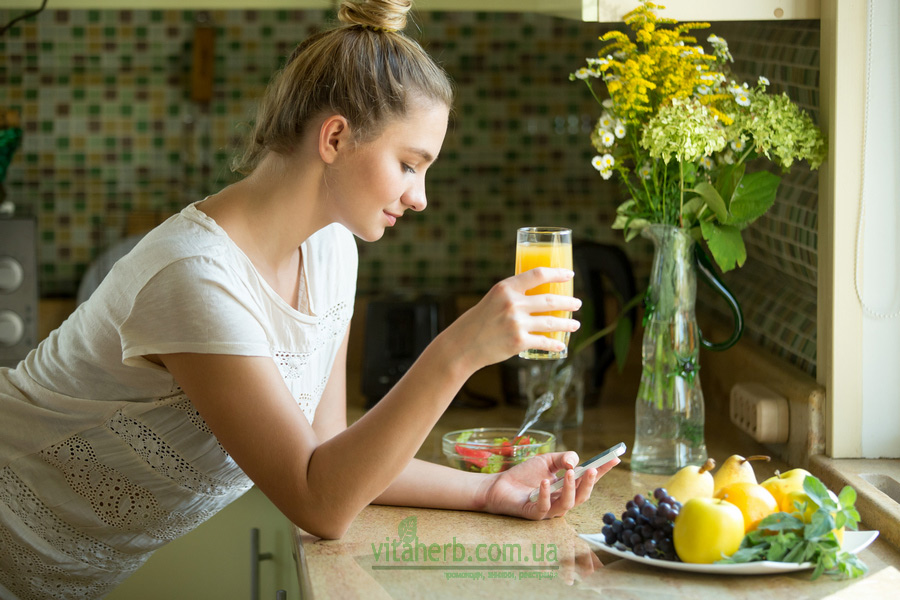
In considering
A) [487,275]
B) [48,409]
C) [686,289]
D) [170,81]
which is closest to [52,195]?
[170,81]

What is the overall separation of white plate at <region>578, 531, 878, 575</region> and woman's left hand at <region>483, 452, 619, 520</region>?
0.28ft

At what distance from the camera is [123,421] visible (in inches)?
47.3

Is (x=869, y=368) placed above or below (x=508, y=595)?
above

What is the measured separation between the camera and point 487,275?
8.29ft

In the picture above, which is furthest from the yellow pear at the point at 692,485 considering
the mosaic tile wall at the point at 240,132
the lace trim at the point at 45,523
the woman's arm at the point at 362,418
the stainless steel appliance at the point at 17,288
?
the stainless steel appliance at the point at 17,288

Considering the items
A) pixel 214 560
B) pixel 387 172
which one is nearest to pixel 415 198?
pixel 387 172

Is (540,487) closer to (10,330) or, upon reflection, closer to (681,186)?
(681,186)

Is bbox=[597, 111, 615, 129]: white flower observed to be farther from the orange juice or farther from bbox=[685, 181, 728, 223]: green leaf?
the orange juice

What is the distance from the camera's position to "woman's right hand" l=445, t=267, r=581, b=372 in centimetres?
102

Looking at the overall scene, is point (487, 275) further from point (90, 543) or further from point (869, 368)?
point (90, 543)

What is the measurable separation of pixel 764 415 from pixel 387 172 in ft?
2.43

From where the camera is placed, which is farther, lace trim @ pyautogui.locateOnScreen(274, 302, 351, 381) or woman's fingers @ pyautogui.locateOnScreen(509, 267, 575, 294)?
lace trim @ pyautogui.locateOnScreen(274, 302, 351, 381)

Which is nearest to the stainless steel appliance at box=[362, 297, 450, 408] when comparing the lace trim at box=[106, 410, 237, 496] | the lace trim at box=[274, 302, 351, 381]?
the lace trim at box=[274, 302, 351, 381]

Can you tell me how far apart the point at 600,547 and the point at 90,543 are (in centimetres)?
66
